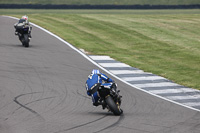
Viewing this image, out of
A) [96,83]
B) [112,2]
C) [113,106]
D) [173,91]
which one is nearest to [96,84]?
[96,83]

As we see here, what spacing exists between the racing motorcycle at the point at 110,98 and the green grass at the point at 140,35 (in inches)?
264

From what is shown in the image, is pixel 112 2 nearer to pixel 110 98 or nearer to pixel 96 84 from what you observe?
pixel 96 84

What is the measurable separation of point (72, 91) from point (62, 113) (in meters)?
3.26

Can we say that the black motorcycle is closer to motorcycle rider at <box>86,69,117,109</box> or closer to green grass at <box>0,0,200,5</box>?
motorcycle rider at <box>86,69,117,109</box>

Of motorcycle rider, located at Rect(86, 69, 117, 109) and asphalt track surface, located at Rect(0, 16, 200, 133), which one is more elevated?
motorcycle rider, located at Rect(86, 69, 117, 109)

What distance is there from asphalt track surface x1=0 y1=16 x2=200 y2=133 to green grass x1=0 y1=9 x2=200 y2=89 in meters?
3.68

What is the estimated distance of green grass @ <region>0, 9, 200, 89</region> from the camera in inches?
880

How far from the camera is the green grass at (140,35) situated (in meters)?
22.3

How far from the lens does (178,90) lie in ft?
56.7

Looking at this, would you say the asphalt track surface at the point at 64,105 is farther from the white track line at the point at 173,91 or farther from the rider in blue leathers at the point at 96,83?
the white track line at the point at 173,91

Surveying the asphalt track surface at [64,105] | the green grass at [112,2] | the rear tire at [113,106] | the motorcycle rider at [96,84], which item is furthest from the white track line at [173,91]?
the green grass at [112,2]

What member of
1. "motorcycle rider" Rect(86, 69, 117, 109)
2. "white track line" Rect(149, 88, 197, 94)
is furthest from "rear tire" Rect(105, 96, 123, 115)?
"white track line" Rect(149, 88, 197, 94)

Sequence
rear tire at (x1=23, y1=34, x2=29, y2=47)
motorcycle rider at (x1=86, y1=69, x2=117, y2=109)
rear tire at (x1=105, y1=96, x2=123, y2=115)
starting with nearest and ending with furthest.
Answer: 1. rear tire at (x1=105, y1=96, x2=123, y2=115)
2. motorcycle rider at (x1=86, y1=69, x2=117, y2=109)
3. rear tire at (x1=23, y1=34, x2=29, y2=47)

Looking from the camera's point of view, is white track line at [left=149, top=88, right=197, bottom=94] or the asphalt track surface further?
white track line at [left=149, top=88, right=197, bottom=94]
